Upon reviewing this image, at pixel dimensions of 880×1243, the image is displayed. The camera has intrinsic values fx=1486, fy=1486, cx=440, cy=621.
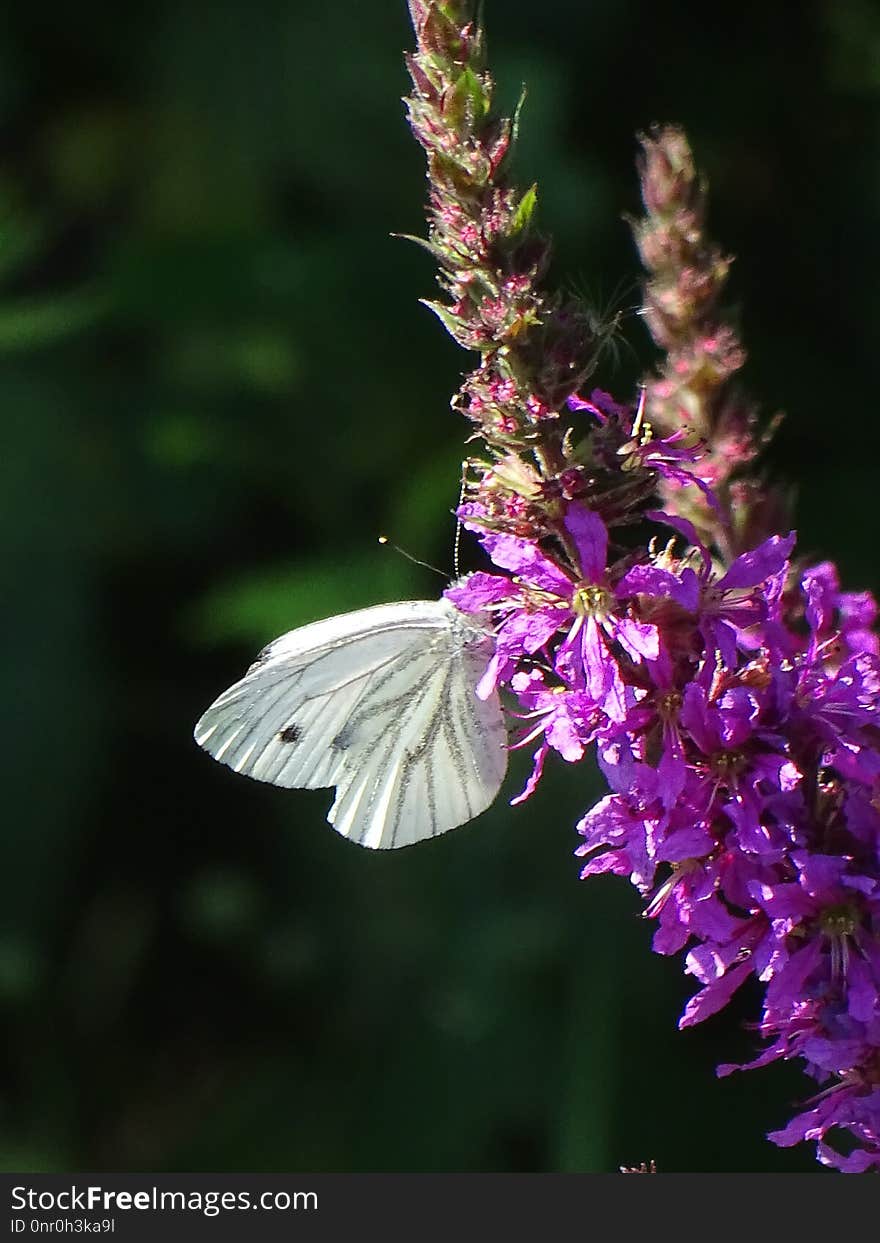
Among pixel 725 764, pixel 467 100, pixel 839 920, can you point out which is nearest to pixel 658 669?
pixel 725 764

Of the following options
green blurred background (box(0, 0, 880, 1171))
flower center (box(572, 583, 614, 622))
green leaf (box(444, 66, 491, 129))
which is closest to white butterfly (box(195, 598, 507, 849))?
flower center (box(572, 583, 614, 622))

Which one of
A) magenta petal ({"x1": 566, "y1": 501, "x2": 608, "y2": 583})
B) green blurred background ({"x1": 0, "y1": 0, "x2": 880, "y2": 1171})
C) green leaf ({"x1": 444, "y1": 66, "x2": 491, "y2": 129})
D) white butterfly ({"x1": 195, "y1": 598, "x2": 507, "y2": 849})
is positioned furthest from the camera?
green blurred background ({"x1": 0, "y1": 0, "x2": 880, "y2": 1171})

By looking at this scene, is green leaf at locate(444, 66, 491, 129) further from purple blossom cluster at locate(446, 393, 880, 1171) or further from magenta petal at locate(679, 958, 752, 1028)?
magenta petal at locate(679, 958, 752, 1028)

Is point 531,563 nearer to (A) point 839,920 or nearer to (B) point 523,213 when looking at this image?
(B) point 523,213

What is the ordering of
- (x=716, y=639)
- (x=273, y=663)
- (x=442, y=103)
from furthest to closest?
(x=273, y=663) → (x=716, y=639) → (x=442, y=103)

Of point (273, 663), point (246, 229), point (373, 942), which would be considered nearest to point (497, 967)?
point (373, 942)

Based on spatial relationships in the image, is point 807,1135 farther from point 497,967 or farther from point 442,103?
point 497,967

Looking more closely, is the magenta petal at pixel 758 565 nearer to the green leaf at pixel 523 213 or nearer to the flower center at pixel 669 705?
the flower center at pixel 669 705
